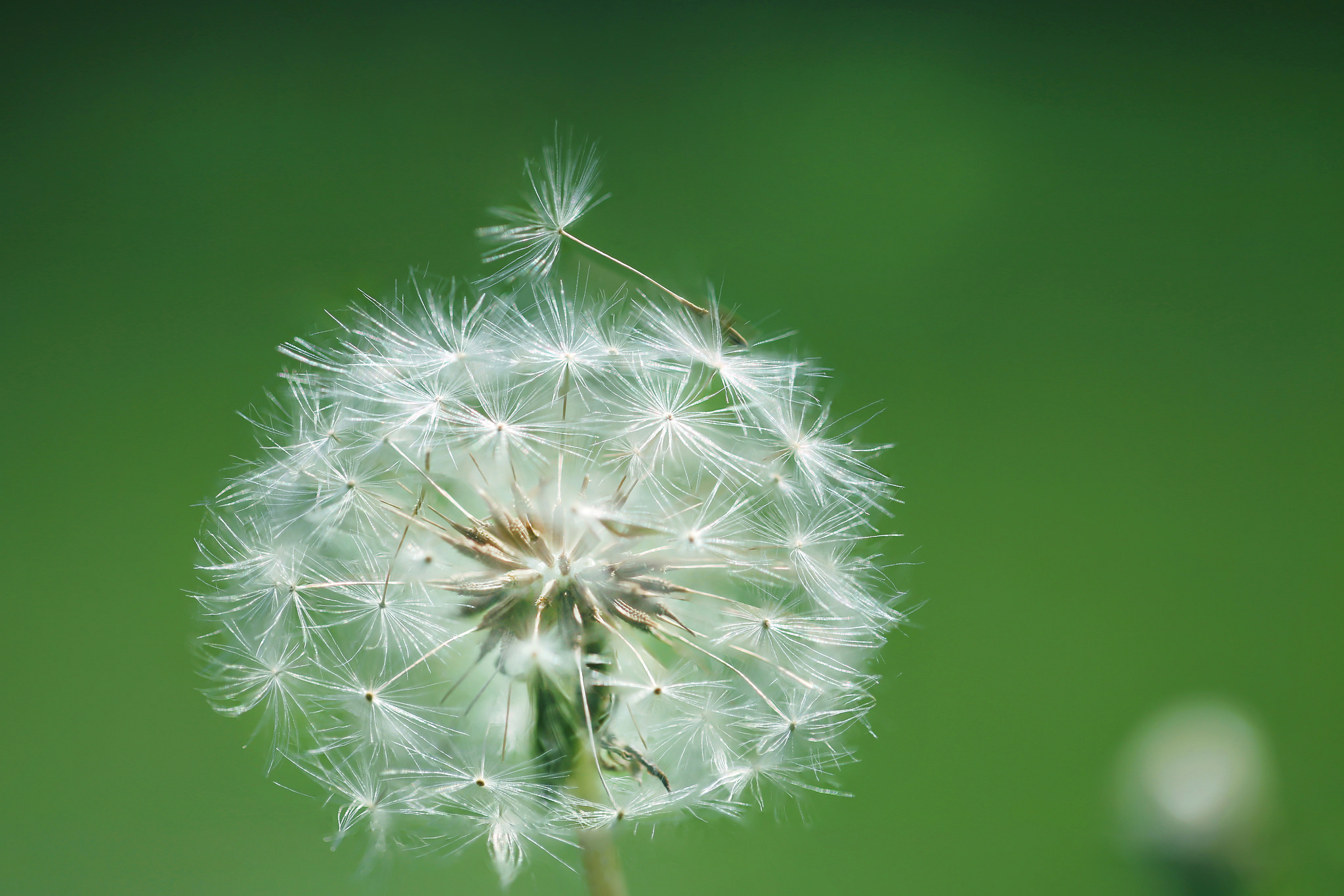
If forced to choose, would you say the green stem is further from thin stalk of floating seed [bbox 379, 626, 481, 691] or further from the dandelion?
thin stalk of floating seed [bbox 379, 626, 481, 691]

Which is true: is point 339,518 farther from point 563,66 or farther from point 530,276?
point 563,66

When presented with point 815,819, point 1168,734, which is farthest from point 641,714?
point 1168,734

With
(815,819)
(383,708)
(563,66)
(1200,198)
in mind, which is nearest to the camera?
(383,708)

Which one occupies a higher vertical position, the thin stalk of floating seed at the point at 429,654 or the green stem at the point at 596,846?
the thin stalk of floating seed at the point at 429,654

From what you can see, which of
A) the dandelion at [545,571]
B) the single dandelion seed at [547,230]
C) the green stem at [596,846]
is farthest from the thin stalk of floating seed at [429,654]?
the single dandelion seed at [547,230]

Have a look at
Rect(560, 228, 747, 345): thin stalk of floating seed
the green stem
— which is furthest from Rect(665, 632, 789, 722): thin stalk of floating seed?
Rect(560, 228, 747, 345): thin stalk of floating seed

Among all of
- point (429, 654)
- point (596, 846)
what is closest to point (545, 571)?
point (429, 654)

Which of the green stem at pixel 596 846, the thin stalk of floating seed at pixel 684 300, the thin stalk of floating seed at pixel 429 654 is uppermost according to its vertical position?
the thin stalk of floating seed at pixel 684 300

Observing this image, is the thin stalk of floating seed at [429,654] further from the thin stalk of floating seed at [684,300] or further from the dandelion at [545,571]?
the thin stalk of floating seed at [684,300]
